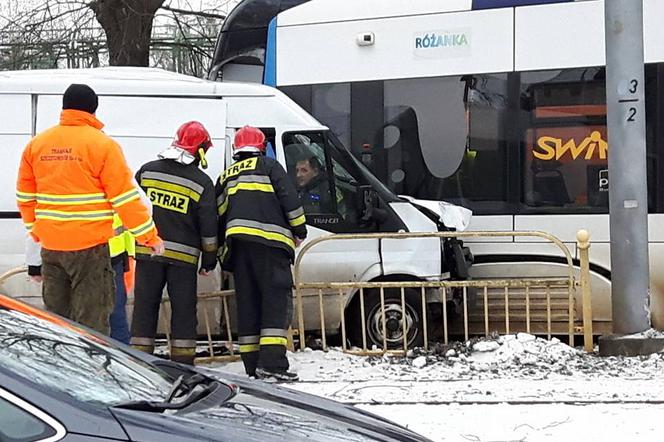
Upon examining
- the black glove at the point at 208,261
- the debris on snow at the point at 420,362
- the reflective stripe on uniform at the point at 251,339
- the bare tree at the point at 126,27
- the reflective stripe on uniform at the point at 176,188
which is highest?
the bare tree at the point at 126,27

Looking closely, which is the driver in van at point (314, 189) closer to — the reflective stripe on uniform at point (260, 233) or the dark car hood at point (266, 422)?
the reflective stripe on uniform at point (260, 233)

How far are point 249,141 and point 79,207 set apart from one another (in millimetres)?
1460

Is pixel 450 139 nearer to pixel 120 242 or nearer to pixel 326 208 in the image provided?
pixel 326 208

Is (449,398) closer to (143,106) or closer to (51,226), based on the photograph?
(51,226)

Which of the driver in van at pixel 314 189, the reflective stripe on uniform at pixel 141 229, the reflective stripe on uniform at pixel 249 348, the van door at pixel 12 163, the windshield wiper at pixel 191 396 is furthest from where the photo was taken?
the driver in van at pixel 314 189

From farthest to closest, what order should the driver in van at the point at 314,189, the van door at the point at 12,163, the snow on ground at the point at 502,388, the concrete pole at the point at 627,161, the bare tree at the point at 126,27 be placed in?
the bare tree at the point at 126,27 < the driver in van at the point at 314,189 < the van door at the point at 12,163 < the concrete pole at the point at 627,161 < the snow on ground at the point at 502,388

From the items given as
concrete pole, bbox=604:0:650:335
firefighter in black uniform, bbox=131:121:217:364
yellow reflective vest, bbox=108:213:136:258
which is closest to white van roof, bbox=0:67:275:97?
firefighter in black uniform, bbox=131:121:217:364

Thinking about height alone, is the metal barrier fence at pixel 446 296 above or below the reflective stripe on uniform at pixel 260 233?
below

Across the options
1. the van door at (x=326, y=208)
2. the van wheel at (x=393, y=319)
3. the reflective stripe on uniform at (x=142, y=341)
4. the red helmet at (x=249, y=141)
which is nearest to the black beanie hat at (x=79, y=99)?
the red helmet at (x=249, y=141)

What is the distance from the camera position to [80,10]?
60.1 ft

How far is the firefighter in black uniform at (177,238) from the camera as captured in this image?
6656 mm

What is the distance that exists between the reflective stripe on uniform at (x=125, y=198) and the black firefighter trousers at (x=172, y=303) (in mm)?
905

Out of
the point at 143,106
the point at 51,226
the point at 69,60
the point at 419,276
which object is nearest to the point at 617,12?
the point at 419,276

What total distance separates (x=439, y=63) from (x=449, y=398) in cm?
397
